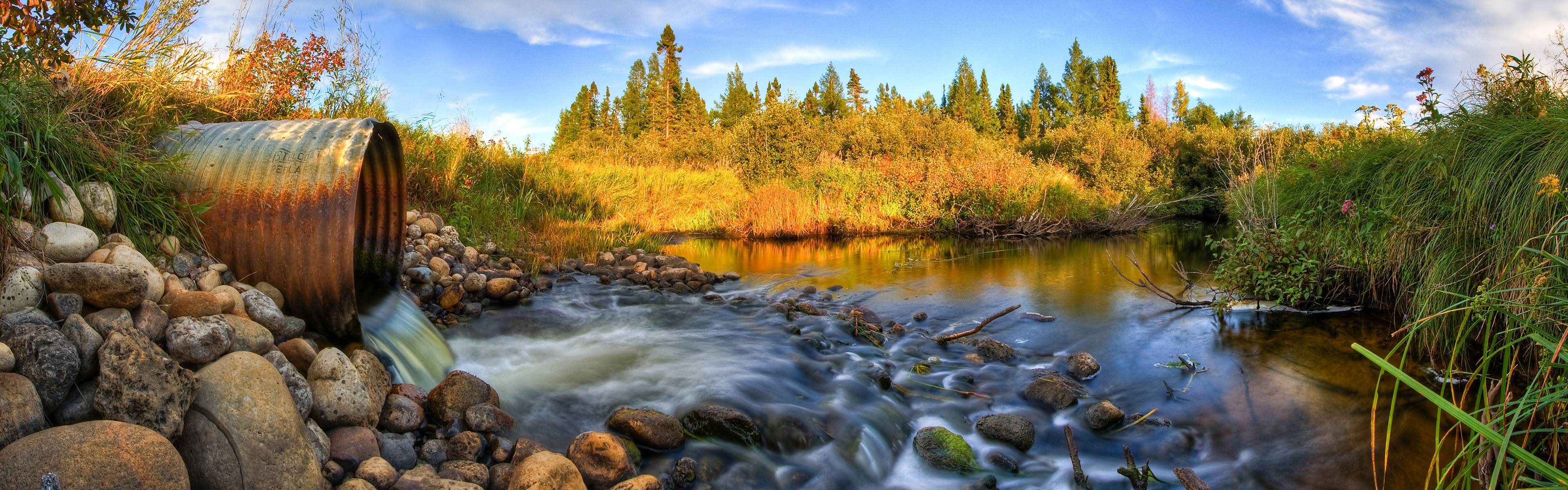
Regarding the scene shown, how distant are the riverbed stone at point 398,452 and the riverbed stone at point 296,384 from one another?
31cm

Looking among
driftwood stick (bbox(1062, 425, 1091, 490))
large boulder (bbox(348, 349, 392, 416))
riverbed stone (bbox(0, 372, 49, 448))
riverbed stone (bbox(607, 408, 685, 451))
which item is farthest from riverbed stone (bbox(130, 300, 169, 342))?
driftwood stick (bbox(1062, 425, 1091, 490))

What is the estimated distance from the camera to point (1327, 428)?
13.2 feet

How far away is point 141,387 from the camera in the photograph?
244cm

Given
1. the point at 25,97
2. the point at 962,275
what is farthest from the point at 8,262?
the point at 962,275

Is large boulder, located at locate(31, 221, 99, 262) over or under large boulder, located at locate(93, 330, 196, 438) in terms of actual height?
over

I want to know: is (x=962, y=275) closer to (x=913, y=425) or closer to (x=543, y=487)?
(x=913, y=425)

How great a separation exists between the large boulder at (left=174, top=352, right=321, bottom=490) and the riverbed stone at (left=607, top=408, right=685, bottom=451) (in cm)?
131

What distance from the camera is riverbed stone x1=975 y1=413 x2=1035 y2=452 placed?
3.79 metres

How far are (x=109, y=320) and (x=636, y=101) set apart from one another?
1974 inches

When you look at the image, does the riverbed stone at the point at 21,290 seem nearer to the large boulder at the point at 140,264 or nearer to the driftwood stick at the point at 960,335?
the large boulder at the point at 140,264

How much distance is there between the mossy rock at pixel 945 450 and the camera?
3.59 meters

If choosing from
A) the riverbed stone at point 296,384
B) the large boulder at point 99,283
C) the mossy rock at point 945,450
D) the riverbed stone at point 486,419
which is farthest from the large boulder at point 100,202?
the mossy rock at point 945,450

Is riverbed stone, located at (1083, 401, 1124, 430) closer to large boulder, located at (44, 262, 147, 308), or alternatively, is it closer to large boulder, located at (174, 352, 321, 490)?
large boulder, located at (174, 352, 321, 490)

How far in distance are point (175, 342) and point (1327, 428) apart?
5.59 meters
